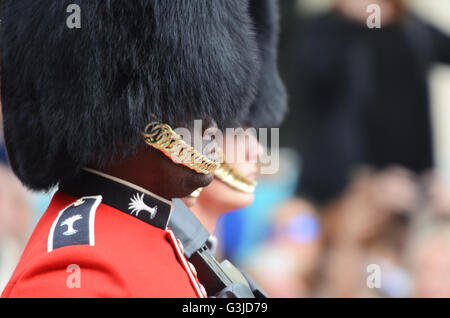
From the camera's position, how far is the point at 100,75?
5.09ft

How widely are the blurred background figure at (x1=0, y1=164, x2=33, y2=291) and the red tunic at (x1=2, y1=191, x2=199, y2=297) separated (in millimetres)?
1266

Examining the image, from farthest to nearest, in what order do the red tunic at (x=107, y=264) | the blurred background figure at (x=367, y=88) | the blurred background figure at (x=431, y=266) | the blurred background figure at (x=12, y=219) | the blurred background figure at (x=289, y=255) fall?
the blurred background figure at (x=367, y=88)
the blurred background figure at (x=289, y=255)
the blurred background figure at (x=431, y=266)
the blurred background figure at (x=12, y=219)
the red tunic at (x=107, y=264)

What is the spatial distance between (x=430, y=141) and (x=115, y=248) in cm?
357

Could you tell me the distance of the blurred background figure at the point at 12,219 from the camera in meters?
2.80

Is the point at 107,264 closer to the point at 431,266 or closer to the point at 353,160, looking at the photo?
the point at 431,266

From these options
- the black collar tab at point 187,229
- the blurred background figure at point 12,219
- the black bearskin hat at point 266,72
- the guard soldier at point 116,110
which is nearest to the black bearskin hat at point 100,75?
the guard soldier at point 116,110

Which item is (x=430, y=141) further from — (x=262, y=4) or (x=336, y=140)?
(x=262, y=4)

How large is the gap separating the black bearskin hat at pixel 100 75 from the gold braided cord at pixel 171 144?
2 cm

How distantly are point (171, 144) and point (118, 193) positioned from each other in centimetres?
15

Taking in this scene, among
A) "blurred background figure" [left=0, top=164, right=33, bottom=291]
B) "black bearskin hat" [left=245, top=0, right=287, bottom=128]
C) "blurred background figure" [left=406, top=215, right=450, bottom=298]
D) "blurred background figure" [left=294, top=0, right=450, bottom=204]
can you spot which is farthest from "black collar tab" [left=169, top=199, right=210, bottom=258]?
"blurred background figure" [left=294, top=0, right=450, bottom=204]

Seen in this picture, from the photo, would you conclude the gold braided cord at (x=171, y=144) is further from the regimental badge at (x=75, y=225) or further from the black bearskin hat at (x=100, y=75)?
the regimental badge at (x=75, y=225)

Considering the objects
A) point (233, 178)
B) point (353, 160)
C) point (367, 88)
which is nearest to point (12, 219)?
point (233, 178)
